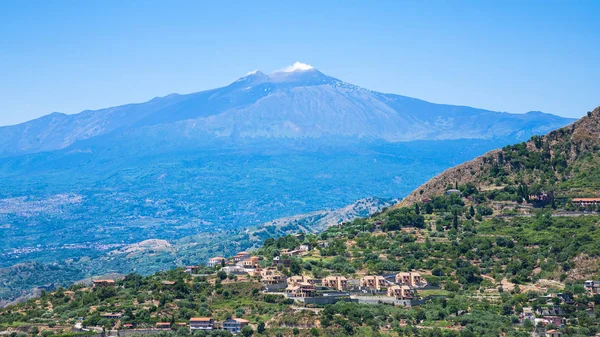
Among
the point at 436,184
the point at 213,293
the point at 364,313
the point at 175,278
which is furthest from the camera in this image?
the point at 436,184

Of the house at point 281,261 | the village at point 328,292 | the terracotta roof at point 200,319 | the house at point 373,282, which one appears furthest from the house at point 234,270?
the terracotta roof at point 200,319

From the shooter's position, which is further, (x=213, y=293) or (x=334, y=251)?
(x=334, y=251)

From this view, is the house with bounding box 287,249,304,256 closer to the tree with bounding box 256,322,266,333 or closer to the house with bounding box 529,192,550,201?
the house with bounding box 529,192,550,201

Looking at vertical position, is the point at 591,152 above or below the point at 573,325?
above

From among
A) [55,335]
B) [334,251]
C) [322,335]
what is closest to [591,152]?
[334,251]

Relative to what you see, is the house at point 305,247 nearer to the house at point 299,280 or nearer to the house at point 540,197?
the house at point 299,280

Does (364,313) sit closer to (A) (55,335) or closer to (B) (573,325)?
(B) (573,325)

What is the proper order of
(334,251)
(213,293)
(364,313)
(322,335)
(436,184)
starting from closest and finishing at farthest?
(322,335) < (364,313) < (213,293) < (334,251) < (436,184)
